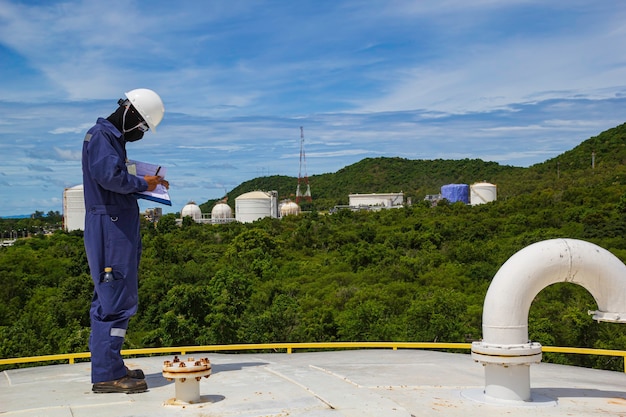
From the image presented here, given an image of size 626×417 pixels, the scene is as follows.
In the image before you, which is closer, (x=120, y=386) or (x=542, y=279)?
(x=542, y=279)

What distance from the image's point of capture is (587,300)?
111 ft

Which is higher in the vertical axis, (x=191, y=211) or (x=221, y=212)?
(x=191, y=211)

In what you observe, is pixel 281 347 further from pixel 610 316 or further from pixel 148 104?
pixel 610 316

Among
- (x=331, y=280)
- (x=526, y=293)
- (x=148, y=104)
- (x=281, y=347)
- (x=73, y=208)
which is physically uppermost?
(x=73, y=208)

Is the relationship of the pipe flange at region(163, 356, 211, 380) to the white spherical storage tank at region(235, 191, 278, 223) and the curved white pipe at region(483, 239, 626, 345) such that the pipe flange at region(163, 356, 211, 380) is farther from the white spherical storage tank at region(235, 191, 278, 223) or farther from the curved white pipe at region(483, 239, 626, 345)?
the white spherical storage tank at region(235, 191, 278, 223)

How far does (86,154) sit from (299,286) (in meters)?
36.5

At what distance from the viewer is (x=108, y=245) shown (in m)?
7.25

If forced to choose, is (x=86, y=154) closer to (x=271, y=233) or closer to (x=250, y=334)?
(x=250, y=334)

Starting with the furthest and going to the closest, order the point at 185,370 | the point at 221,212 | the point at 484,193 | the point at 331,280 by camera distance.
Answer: the point at 221,212 → the point at 484,193 → the point at 331,280 → the point at 185,370

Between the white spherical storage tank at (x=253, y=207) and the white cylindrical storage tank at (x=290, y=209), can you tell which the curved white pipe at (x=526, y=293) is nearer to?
the white spherical storage tank at (x=253, y=207)

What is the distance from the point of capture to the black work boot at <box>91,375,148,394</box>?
7.21 m

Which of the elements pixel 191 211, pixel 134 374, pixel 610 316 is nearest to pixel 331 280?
pixel 134 374

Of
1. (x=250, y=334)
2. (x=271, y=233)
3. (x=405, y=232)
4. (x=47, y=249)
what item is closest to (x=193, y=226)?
(x=271, y=233)

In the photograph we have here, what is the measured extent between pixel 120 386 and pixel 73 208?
6823 cm
